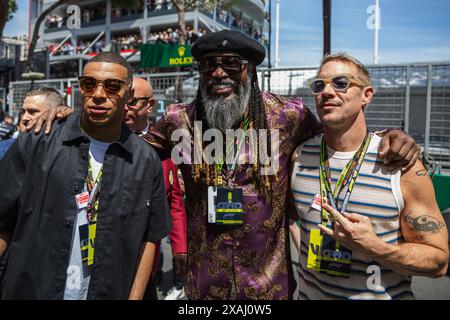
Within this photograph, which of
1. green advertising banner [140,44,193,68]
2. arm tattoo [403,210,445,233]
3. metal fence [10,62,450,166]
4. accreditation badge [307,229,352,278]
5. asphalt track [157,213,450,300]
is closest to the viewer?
arm tattoo [403,210,445,233]

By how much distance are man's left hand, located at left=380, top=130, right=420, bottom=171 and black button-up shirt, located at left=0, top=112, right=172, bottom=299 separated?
112 centimetres

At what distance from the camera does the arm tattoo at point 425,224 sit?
1.80 m

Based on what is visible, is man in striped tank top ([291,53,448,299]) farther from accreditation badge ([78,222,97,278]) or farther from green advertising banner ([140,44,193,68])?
green advertising banner ([140,44,193,68])

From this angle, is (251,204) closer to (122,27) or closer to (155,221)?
(155,221)

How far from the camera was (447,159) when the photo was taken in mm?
4949

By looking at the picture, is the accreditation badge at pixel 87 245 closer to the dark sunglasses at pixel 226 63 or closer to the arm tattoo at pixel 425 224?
the dark sunglasses at pixel 226 63

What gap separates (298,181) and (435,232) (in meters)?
0.68

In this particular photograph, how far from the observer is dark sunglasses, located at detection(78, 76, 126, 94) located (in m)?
1.81

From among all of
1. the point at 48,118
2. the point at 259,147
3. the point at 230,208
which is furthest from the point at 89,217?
the point at 259,147

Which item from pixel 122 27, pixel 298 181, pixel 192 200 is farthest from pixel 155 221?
pixel 122 27

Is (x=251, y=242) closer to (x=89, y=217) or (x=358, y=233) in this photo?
(x=358, y=233)

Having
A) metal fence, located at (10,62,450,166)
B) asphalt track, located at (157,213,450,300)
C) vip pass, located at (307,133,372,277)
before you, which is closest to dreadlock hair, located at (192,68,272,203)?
vip pass, located at (307,133,372,277)

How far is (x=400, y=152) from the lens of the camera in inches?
71.3

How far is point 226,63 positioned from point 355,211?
41.9 inches
